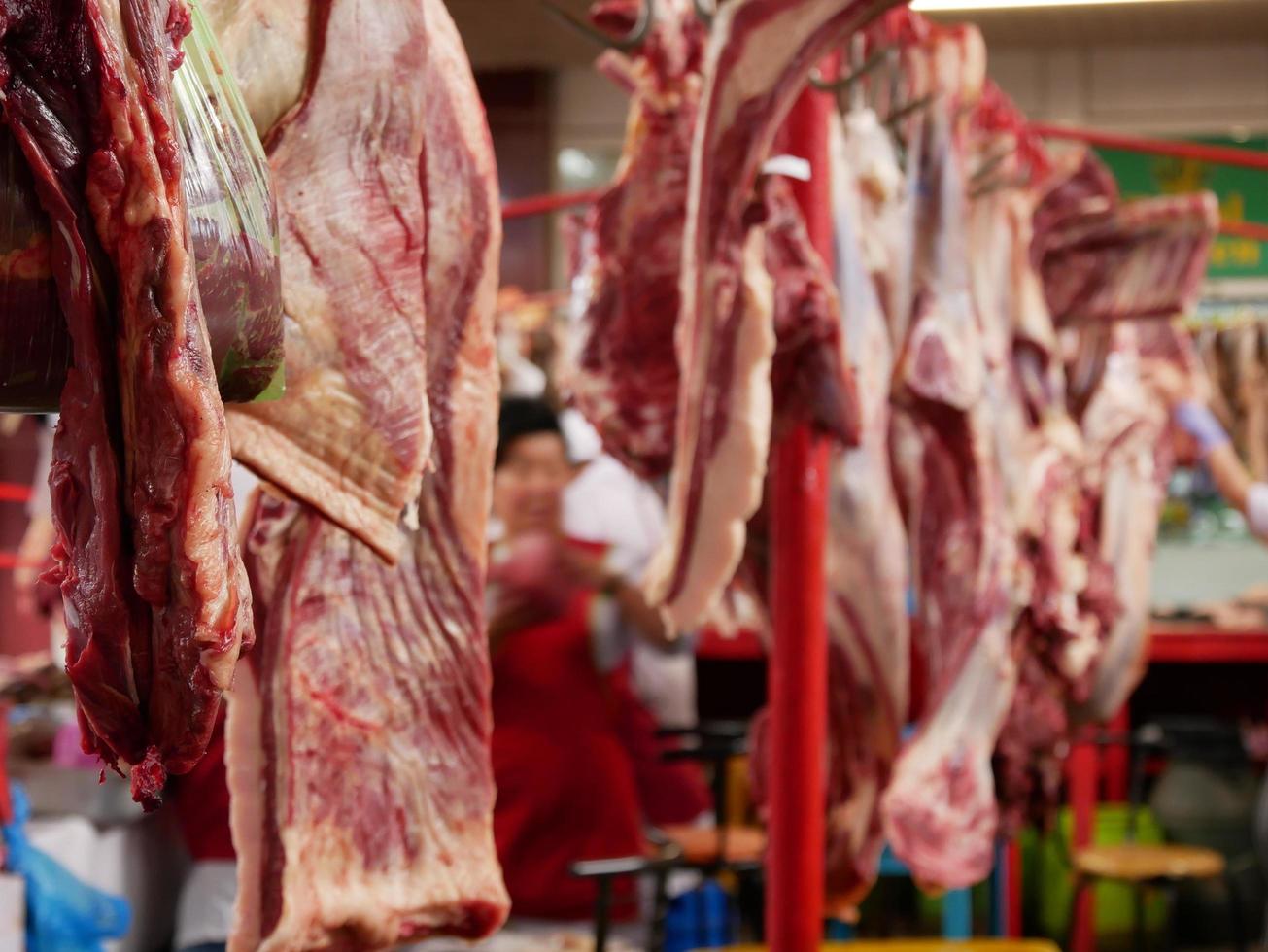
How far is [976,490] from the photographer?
288 centimetres

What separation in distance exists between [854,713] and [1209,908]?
5547 millimetres

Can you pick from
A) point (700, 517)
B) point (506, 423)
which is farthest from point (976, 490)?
point (700, 517)

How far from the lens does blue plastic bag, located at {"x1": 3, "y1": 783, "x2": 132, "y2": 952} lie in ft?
9.61

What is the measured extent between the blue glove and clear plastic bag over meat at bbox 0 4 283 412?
464 centimetres

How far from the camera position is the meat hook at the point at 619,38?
1.94 metres

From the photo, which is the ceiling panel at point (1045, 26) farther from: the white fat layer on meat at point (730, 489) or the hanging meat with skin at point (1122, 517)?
the hanging meat with skin at point (1122, 517)

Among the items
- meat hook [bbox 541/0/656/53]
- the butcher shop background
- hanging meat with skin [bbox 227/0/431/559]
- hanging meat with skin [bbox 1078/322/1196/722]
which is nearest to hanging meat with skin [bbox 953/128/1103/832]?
hanging meat with skin [bbox 1078/322/1196/722]

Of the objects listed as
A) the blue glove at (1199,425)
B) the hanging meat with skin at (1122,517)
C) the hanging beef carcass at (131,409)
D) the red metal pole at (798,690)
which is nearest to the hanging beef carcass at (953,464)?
the red metal pole at (798,690)

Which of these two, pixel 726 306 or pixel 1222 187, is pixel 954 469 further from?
pixel 1222 187

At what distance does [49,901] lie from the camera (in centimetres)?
294

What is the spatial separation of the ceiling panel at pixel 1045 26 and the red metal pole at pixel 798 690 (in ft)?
2.39

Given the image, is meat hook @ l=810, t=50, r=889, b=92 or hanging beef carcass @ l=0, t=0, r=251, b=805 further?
meat hook @ l=810, t=50, r=889, b=92

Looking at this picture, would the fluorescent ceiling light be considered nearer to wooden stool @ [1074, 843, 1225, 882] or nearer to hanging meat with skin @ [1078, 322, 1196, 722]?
hanging meat with skin @ [1078, 322, 1196, 722]

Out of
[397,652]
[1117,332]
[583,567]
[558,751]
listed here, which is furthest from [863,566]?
[1117,332]
